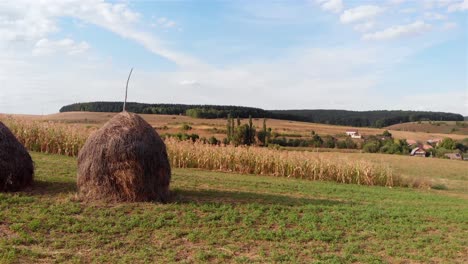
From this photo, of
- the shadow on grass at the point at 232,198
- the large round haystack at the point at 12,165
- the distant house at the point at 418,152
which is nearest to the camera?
the large round haystack at the point at 12,165

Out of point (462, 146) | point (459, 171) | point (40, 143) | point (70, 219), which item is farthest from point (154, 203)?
point (462, 146)

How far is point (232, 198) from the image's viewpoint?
1012 centimetres

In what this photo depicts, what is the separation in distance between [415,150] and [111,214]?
51.6 meters

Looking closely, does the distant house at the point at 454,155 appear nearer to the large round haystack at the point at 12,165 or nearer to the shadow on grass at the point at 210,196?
the shadow on grass at the point at 210,196

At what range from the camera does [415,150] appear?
5284cm

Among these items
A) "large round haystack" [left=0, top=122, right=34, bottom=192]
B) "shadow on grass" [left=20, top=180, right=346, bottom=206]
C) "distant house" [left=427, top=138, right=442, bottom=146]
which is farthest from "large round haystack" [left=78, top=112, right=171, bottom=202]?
"distant house" [left=427, top=138, right=442, bottom=146]

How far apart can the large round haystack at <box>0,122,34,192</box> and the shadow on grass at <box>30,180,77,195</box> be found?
0.27m

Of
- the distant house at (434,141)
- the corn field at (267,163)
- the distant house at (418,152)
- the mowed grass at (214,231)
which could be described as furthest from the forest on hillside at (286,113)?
the mowed grass at (214,231)

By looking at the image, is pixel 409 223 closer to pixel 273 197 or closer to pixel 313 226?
pixel 313 226

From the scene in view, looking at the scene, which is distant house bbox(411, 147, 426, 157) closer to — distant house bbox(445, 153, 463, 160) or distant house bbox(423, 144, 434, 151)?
distant house bbox(423, 144, 434, 151)

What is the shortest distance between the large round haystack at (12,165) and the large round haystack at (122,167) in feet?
4.25

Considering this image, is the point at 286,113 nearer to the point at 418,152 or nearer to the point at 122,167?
the point at 418,152

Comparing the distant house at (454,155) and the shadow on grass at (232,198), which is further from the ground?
the shadow on grass at (232,198)

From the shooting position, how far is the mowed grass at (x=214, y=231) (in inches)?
253
